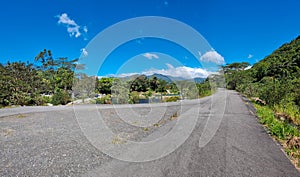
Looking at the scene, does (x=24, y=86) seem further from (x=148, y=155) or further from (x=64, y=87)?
(x=148, y=155)

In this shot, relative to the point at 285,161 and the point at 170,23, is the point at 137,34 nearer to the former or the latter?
the point at 170,23

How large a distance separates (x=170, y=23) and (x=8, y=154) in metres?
6.89

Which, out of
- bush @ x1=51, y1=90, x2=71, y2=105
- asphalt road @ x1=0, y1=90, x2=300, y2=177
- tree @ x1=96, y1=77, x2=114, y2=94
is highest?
tree @ x1=96, y1=77, x2=114, y2=94

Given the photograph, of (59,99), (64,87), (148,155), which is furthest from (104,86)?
(148,155)

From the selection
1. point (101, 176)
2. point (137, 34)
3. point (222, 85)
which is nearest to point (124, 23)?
point (137, 34)

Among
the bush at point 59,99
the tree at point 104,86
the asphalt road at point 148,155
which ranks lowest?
the asphalt road at point 148,155

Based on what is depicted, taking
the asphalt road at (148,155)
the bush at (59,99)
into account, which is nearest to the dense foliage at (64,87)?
the bush at (59,99)

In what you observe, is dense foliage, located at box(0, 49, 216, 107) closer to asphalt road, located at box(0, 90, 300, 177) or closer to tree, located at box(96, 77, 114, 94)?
tree, located at box(96, 77, 114, 94)

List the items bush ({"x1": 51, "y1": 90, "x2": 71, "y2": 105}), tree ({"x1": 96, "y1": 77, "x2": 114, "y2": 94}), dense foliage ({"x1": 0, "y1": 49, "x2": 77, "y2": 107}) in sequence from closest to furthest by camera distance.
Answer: dense foliage ({"x1": 0, "y1": 49, "x2": 77, "y2": 107})
bush ({"x1": 51, "y1": 90, "x2": 71, "y2": 105})
tree ({"x1": 96, "y1": 77, "x2": 114, "y2": 94})

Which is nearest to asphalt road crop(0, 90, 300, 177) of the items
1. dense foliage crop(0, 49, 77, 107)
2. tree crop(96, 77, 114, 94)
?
dense foliage crop(0, 49, 77, 107)

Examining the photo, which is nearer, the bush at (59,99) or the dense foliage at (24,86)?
the dense foliage at (24,86)

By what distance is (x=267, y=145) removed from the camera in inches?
149

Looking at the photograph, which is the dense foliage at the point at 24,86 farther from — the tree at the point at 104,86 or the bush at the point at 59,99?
the tree at the point at 104,86

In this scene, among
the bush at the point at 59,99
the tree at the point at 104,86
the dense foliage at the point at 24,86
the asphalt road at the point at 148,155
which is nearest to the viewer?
the asphalt road at the point at 148,155
